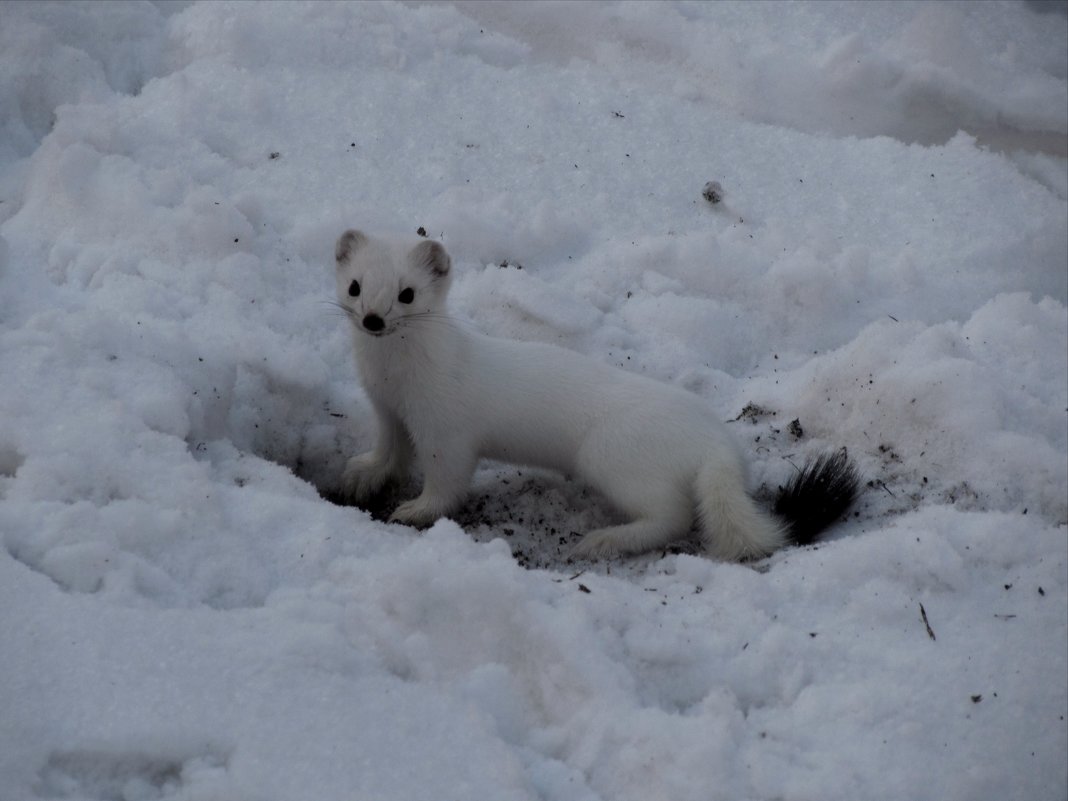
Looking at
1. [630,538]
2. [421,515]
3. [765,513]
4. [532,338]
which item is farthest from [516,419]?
[765,513]

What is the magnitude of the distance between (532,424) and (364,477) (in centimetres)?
63

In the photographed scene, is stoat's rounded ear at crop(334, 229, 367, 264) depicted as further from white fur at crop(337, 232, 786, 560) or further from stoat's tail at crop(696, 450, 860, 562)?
stoat's tail at crop(696, 450, 860, 562)

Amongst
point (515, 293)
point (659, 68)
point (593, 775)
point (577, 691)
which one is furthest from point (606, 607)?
point (659, 68)

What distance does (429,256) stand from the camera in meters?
3.46

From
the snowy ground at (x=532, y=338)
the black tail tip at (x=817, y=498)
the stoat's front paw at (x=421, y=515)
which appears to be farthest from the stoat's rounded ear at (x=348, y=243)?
the black tail tip at (x=817, y=498)

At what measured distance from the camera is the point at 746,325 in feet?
14.8

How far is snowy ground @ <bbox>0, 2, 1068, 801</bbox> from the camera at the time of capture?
2.19m

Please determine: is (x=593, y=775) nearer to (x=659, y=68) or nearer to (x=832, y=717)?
(x=832, y=717)

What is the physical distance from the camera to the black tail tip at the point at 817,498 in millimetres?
3365

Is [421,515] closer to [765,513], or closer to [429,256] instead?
[429,256]

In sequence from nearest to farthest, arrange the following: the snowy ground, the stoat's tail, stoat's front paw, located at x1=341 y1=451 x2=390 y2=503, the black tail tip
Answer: the snowy ground
the stoat's tail
the black tail tip
stoat's front paw, located at x1=341 y1=451 x2=390 y2=503

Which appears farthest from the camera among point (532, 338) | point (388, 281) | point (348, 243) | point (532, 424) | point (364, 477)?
point (532, 338)

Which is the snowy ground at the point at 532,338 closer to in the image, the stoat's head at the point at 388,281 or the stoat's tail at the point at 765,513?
the stoat's tail at the point at 765,513

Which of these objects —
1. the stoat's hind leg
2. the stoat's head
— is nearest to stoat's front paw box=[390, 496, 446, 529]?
the stoat's hind leg
